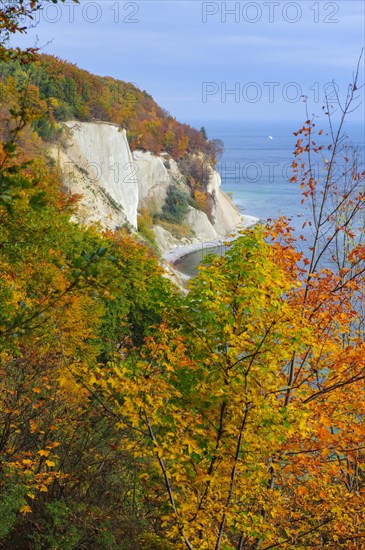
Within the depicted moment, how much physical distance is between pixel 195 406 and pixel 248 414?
0.88m

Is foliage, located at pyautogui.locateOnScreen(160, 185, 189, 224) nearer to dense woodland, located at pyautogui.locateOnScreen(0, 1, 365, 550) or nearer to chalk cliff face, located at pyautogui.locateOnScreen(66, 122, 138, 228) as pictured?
chalk cliff face, located at pyautogui.locateOnScreen(66, 122, 138, 228)

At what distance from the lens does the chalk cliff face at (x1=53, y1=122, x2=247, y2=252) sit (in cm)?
5924

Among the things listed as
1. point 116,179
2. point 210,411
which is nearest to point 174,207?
point 116,179

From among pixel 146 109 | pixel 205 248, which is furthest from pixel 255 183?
pixel 205 248

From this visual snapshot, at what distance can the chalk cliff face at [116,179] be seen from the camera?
59.2 meters

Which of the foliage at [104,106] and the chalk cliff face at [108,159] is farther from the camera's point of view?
the chalk cliff face at [108,159]

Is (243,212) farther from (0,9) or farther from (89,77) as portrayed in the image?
(0,9)

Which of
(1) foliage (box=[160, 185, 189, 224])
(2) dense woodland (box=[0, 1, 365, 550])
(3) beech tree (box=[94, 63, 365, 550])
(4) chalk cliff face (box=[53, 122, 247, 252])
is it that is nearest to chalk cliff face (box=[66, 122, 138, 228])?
(4) chalk cliff face (box=[53, 122, 247, 252])

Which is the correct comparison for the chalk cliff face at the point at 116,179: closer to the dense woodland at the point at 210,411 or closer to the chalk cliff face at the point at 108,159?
the chalk cliff face at the point at 108,159

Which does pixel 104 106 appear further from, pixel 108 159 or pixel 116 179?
pixel 116 179

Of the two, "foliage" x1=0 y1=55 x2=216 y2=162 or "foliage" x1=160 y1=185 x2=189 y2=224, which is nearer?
"foliage" x1=0 y1=55 x2=216 y2=162

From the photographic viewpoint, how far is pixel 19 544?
30.8 ft

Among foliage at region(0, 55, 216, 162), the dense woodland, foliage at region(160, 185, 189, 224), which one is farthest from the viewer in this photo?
foliage at region(160, 185, 189, 224)

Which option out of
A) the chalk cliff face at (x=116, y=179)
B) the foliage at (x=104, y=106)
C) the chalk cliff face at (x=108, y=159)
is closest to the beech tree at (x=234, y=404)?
the chalk cliff face at (x=116, y=179)
